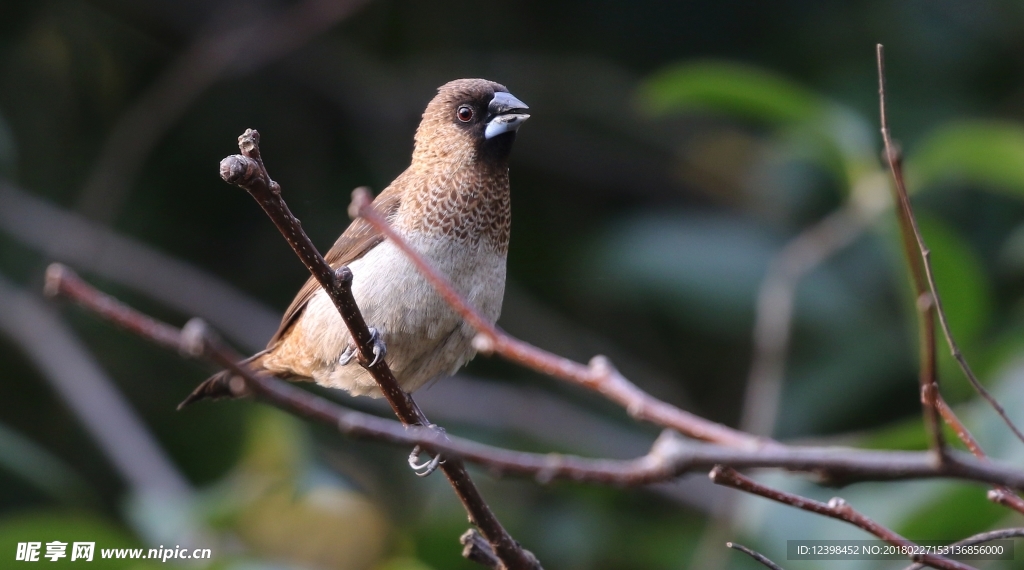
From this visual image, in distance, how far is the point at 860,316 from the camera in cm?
565

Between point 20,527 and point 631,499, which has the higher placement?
point 631,499

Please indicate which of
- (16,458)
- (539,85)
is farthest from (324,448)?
(539,85)

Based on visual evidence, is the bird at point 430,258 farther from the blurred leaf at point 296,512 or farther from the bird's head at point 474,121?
the blurred leaf at point 296,512

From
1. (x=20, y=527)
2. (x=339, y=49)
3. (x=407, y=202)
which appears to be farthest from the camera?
(x=339, y=49)

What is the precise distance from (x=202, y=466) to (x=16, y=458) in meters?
1.25

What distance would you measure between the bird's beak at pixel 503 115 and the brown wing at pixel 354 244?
0.38 m

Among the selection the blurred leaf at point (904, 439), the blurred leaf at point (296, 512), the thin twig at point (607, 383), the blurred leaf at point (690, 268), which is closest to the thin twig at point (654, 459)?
the thin twig at point (607, 383)

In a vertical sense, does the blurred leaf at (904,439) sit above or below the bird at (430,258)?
below

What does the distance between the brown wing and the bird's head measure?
0.20 meters

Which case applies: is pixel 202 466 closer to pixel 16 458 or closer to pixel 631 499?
A: pixel 16 458

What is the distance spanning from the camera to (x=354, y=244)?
334 cm

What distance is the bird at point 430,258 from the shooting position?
300 centimetres

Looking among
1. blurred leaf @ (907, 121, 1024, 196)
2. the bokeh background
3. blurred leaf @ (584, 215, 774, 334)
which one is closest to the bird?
the bokeh background

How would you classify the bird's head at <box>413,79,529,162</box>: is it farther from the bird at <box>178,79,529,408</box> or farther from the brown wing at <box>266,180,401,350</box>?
the brown wing at <box>266,180,401,350</box>
